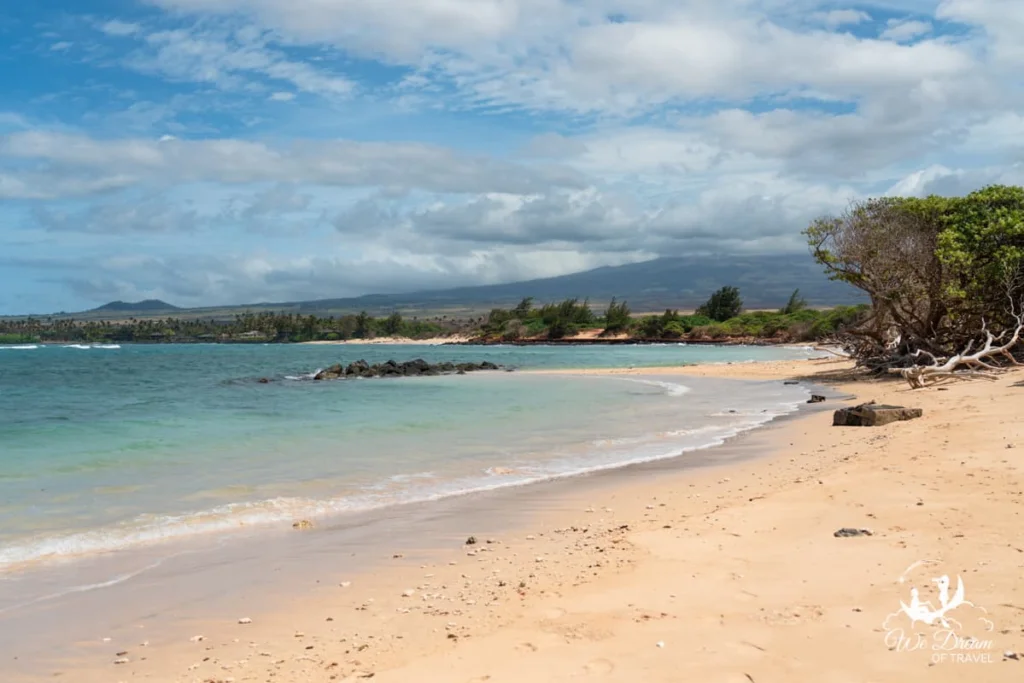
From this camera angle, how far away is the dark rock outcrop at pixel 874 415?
14039mm

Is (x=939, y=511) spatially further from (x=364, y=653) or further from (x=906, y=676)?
(x=364, y=653)

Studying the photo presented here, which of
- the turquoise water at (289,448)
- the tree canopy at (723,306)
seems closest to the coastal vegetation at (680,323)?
the tree canopy at (723,306)

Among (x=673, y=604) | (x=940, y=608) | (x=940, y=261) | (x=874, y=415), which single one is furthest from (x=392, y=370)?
(x=940, y=608)

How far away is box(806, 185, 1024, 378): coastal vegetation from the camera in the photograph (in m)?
23.7

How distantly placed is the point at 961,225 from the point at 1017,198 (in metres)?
2.06

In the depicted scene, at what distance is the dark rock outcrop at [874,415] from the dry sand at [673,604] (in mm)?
5928

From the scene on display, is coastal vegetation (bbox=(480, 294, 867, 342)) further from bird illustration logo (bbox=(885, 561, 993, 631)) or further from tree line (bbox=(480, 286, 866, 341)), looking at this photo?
bird illustration logo (bbox=(885, 561, 993, 631))

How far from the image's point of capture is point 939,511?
21.7 feet

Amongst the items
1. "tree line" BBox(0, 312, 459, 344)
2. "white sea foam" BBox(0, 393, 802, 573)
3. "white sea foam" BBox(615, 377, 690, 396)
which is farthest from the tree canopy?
"white sea foam" BBox(0, 393, 802, 573)

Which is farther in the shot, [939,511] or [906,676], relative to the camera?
[939,511]

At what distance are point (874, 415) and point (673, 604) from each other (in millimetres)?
10733

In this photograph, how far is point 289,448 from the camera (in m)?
14.0

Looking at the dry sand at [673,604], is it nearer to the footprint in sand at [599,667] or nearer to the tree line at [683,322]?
the footprint in sand at [599,667]

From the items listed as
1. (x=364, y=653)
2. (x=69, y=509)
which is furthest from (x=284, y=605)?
(x=69, y=509)
